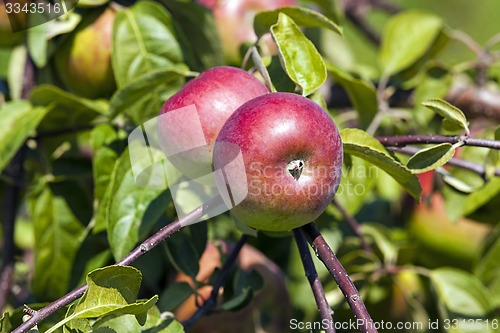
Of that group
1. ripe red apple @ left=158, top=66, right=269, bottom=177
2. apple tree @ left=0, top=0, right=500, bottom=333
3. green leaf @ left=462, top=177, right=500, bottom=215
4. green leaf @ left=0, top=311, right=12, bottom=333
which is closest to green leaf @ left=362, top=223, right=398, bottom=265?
apple tree @ left=0, top=0, right=500, bottom=333

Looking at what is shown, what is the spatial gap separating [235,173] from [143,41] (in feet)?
1.29

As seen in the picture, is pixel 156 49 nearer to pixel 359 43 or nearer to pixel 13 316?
pixel 13 316

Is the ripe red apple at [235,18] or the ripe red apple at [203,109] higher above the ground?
the ripe red apple at [203,109]

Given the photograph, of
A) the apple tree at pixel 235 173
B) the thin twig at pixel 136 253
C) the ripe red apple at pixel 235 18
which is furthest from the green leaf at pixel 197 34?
the thin twig at pixel 136 253

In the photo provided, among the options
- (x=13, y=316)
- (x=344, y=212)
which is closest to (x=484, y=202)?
(x=344, y=212)

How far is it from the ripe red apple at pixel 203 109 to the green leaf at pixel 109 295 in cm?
12

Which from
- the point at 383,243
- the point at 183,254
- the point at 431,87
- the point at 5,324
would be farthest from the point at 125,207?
the point at 431,87

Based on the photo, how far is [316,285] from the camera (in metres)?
0.61

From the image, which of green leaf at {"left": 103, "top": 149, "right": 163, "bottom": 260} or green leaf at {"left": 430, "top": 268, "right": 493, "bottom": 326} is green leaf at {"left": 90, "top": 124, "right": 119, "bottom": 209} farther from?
green leaf at {"left": 430, "top": 268, "right": 493, "bottom": 326}

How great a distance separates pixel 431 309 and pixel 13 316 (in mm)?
690

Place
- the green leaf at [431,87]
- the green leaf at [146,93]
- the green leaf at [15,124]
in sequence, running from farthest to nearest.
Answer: the green leaf at [431,87]
the green leaf at [15,124]
the green leaf at [146,93]

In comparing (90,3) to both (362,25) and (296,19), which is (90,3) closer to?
(296,19)

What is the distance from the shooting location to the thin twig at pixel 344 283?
1.85 ft

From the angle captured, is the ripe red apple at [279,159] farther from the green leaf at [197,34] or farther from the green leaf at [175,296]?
the green leaf at [197,34]
